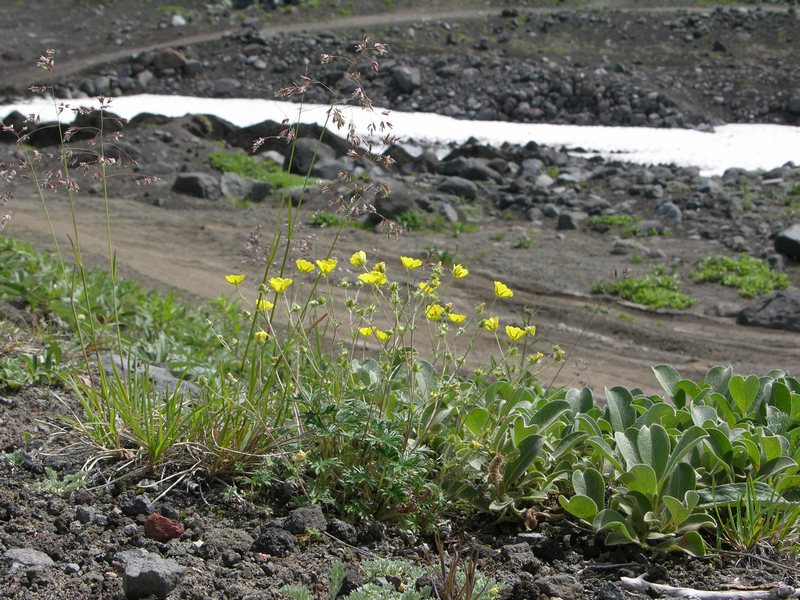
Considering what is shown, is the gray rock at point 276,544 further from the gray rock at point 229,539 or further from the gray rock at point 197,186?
the gray rock at point 197,186

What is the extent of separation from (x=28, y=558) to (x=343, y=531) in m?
Answer: 0.90

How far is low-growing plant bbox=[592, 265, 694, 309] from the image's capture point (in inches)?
343

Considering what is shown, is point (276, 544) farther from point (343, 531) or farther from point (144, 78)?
point (144, 78)

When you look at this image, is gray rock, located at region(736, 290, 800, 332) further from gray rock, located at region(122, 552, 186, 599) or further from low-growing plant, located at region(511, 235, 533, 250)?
gray rock, located at region(122, 552, 186, 599)

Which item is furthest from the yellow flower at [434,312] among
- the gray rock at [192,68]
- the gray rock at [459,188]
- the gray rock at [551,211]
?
the gray rock at [192,68]

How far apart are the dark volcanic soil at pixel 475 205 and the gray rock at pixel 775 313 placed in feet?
0.44

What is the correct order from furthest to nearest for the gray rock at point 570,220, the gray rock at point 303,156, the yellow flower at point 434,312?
1. the gray rock at point 303,156
2. the gray rock at point 570,220
3. the yellow flower at point 434,312

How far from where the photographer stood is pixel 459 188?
12.5 metres

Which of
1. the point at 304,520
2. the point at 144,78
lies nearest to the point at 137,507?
the point at 304,520

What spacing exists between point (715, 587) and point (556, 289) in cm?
651

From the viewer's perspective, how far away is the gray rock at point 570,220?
1125 centimetres

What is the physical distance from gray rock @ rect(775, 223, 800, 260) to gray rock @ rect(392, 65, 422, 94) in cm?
1360

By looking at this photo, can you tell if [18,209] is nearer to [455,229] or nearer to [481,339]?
[455,229]

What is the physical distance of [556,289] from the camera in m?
9.05
